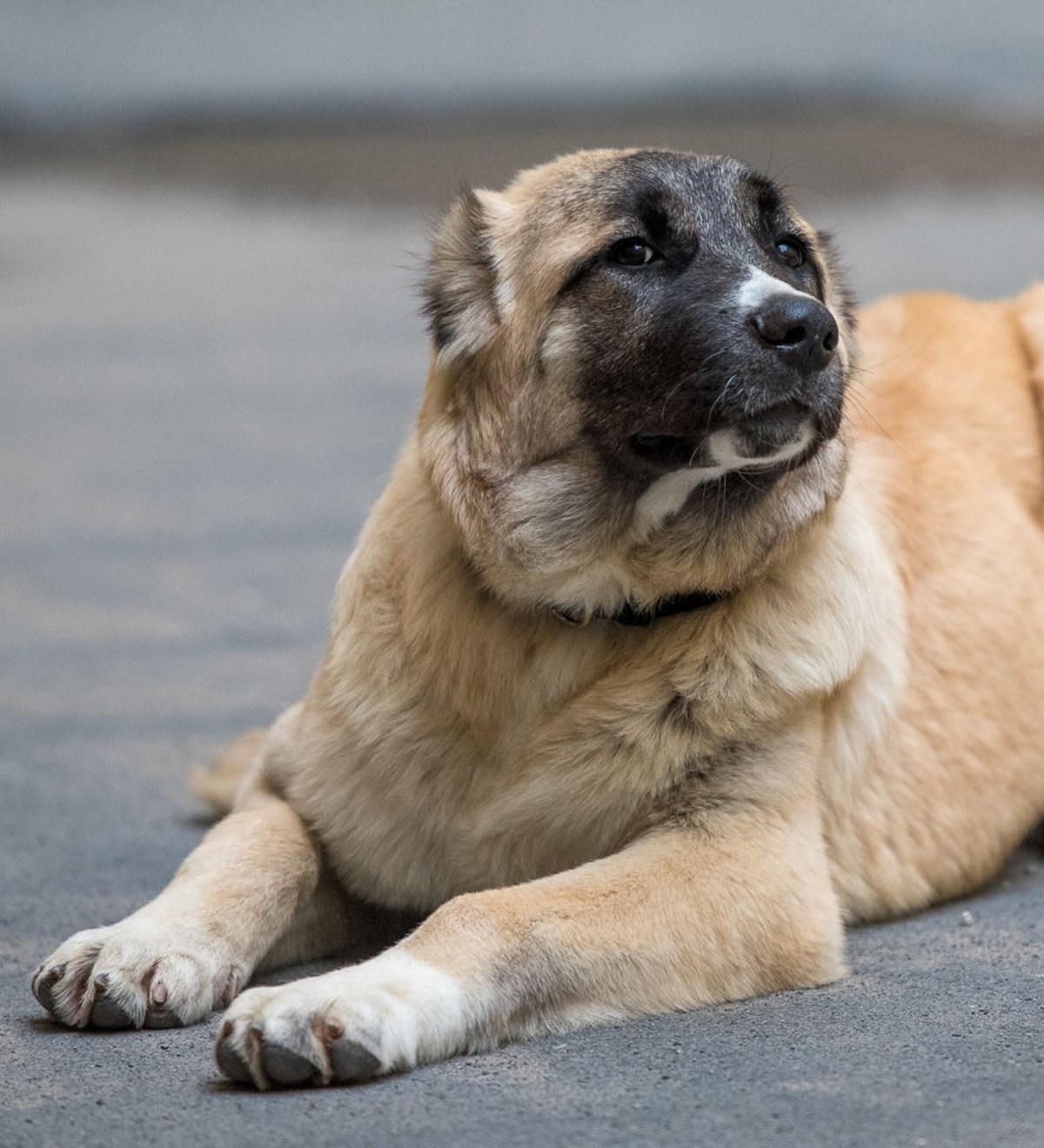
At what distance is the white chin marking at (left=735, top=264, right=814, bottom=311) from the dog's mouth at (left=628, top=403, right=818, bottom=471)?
21 centimetres

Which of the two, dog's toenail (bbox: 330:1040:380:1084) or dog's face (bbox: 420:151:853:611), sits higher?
dog's face (bbox: 420:151:853:611)

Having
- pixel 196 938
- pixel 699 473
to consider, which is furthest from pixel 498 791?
pixel 699 473

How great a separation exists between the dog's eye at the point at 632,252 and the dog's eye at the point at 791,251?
0.30 metres

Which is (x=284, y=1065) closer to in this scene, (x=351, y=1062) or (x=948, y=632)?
(x=351, y=1062)

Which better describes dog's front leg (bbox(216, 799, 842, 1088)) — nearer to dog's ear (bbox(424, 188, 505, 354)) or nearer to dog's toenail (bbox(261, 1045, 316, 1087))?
dog's toenail (bbox(261, 1045, 316, 1087))

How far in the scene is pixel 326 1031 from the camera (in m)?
2.65

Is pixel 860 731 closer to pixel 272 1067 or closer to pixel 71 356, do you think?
pixel 272 1067

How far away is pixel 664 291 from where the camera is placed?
3391 mm

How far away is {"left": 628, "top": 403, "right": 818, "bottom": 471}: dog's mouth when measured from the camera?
10.5ft

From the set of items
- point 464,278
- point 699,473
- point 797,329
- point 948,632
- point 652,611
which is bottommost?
point 948,632

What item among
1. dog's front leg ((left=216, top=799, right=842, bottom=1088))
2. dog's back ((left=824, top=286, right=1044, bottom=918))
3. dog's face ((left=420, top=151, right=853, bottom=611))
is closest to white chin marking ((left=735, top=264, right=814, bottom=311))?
dog's face ((left=420, top=151, right=853, bottom=611))

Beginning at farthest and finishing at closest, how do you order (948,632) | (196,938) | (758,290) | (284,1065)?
(948,632) → (758,290) → (196,938) → (284,1065)

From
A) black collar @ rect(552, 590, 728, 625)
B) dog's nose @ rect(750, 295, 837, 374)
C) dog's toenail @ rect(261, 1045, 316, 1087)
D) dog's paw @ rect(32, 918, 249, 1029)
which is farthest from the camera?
black collar @ rect(552, 590, 728, 625)

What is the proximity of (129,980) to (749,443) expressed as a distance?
1.51m
